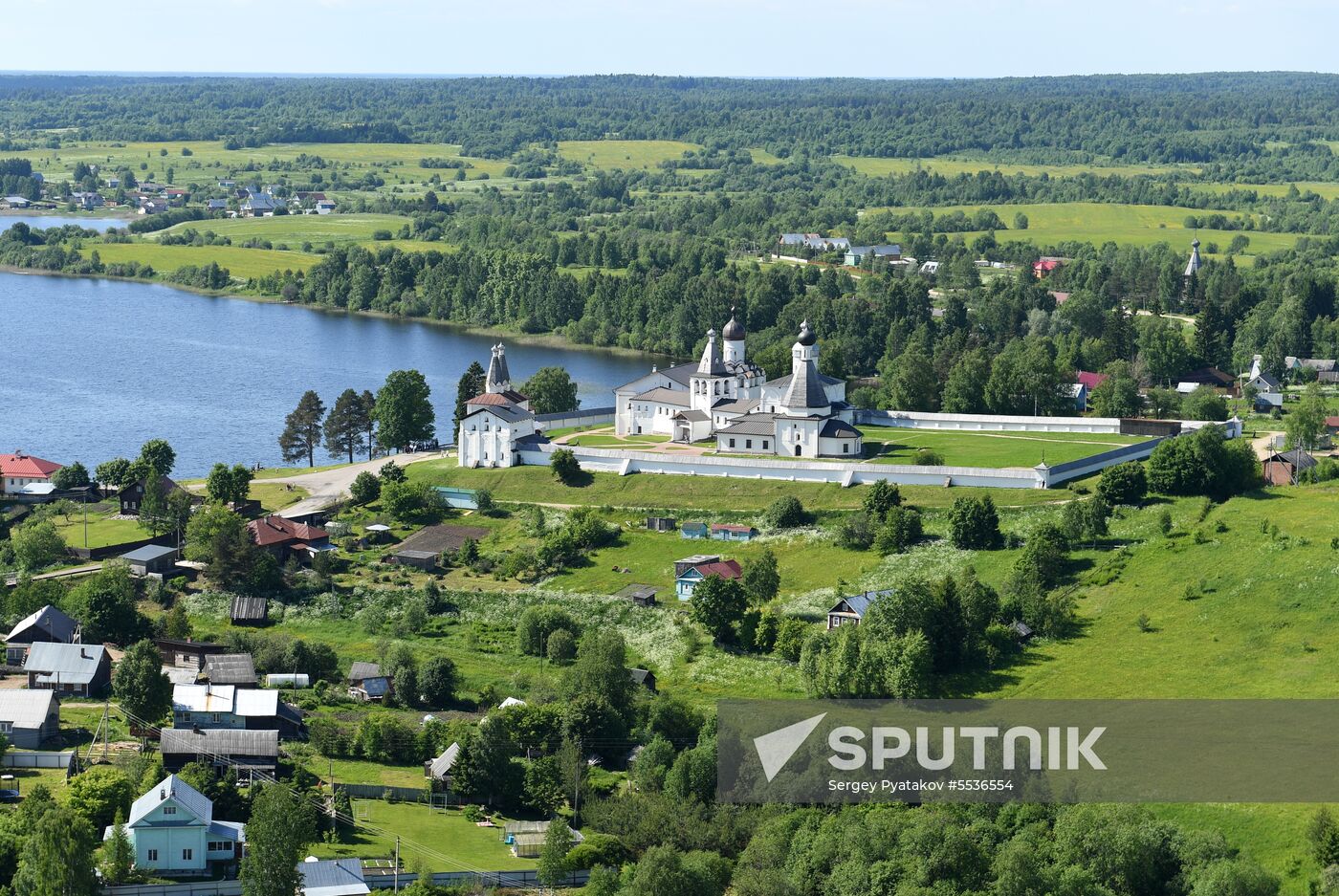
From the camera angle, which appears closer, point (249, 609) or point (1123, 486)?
point (249, 609)

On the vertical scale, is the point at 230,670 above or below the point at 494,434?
below

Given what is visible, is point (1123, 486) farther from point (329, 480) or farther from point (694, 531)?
point (329, 480)

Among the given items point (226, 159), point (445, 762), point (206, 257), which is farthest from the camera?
point (226, 159)

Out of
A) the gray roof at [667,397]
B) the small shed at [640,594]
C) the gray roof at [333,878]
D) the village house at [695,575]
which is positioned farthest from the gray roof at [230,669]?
the gray roof at [667,397]

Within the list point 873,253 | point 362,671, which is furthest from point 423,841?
point 873,253

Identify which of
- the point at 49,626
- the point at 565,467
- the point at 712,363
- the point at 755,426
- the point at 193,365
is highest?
the point at 712,363

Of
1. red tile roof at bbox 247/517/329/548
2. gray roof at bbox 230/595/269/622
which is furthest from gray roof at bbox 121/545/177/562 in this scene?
gray roof at bbox 230/595/269/622

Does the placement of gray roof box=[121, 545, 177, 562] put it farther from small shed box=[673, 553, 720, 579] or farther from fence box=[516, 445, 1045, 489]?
small shed box=[673, 553, 720, 579]

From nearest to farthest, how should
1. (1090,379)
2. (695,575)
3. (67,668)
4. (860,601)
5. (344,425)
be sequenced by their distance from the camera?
(67,668)
(860,601)
(695,575)
(344,425)
(1090,379)
